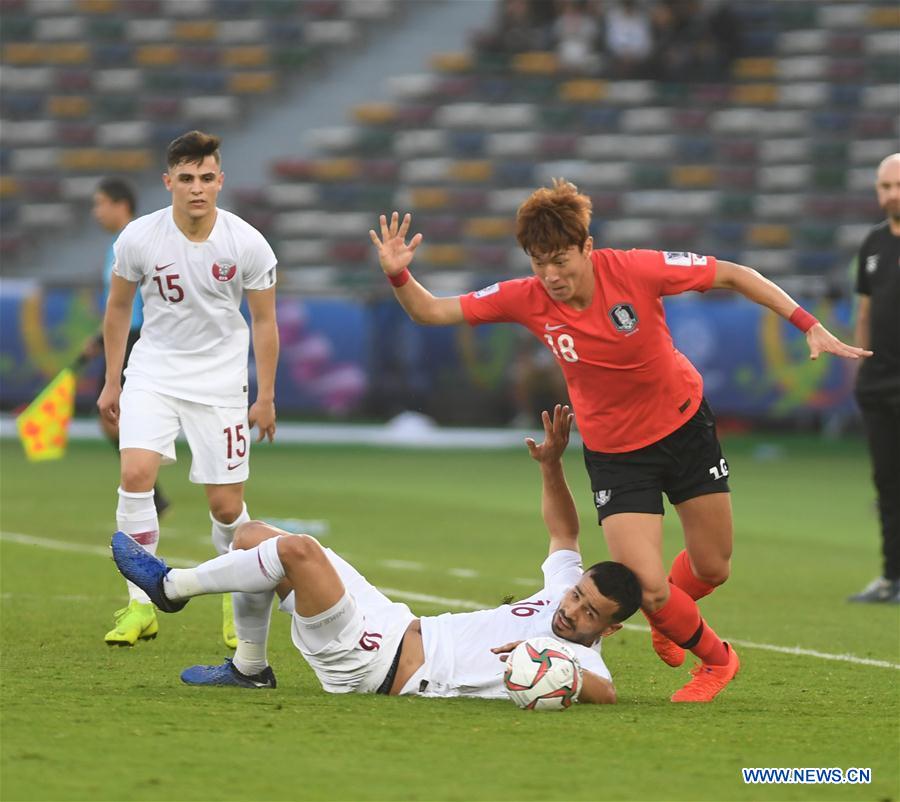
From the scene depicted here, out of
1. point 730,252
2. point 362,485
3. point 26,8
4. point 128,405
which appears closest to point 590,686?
point 128,405

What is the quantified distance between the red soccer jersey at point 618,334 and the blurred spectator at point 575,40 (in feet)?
72.6

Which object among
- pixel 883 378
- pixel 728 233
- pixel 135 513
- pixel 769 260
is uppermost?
pixel 135 513

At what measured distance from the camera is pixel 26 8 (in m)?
30.5

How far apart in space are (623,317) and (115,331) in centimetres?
260

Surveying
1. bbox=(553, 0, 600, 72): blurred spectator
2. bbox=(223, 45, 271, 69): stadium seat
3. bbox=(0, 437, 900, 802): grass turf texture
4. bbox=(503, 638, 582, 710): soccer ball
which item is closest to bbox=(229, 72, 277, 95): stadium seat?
bbox=(223, 45, 271, 69): stadium seat

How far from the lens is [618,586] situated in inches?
242

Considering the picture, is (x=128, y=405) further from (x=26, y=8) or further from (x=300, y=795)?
(x=26, y=8)

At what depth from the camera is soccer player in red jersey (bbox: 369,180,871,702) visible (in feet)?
21.2

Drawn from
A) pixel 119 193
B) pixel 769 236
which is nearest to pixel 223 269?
pixel 119 193

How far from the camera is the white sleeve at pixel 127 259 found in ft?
25.7

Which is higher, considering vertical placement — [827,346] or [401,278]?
[401,278]

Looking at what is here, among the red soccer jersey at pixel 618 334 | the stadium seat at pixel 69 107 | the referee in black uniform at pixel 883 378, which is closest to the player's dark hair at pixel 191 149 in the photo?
the red soccer jersey at pixel 618 334

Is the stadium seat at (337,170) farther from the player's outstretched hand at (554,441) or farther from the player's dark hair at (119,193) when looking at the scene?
the player's outstretched hand at (554,441)

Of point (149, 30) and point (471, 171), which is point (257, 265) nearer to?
point (471, 171)
